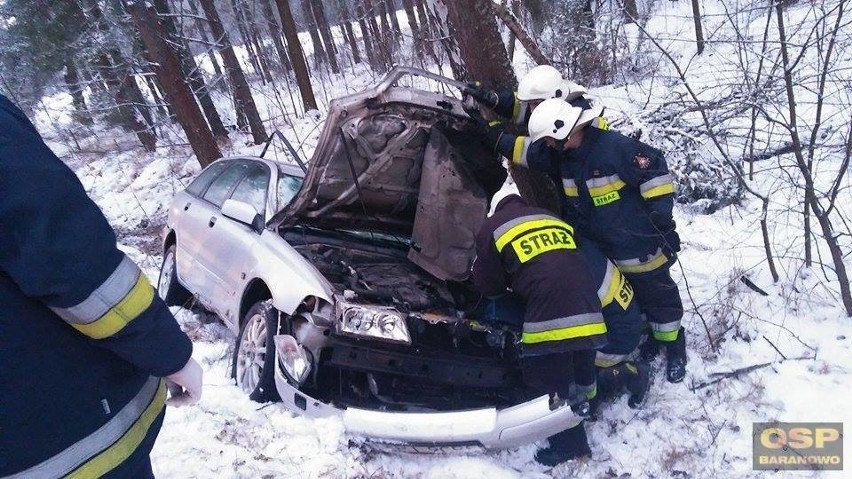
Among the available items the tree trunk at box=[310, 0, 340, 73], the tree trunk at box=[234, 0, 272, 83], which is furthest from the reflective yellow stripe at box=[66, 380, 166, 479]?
the tree trunk at box=[310, 0, 340, 73]

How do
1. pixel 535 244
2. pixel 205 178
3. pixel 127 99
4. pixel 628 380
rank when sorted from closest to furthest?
1. pixel 535 244
2. pixel 628 380
3. pixel 205 178
4. pixel 127 99

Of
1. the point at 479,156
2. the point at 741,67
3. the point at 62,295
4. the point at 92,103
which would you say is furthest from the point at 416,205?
the point at 92,103

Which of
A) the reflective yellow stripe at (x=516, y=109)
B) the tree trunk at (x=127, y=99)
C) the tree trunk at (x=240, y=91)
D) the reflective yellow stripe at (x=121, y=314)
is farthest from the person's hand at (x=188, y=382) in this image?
the tree trunk at (x=127, y=99)

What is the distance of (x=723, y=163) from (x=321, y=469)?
3874mm

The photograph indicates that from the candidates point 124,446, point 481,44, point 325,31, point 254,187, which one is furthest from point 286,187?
point 325,31

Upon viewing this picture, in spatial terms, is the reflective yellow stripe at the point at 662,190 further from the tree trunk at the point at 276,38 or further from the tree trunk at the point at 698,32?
the tree trunk at the point at 276,38

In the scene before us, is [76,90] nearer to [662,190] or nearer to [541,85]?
[541,85]

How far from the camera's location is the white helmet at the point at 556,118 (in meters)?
3.49

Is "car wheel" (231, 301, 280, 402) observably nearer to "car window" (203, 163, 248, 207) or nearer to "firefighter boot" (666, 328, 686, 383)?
"car window" (203, 163, 248, 207)

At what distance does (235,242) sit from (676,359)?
3074 mm

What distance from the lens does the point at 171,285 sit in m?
5.50

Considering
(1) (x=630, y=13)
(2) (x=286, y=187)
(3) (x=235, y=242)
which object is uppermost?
(1) (x=630, y=13)

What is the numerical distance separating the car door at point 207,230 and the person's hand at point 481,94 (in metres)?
2.15

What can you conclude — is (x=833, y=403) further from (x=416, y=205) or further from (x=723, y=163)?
(x=416, y=205)
